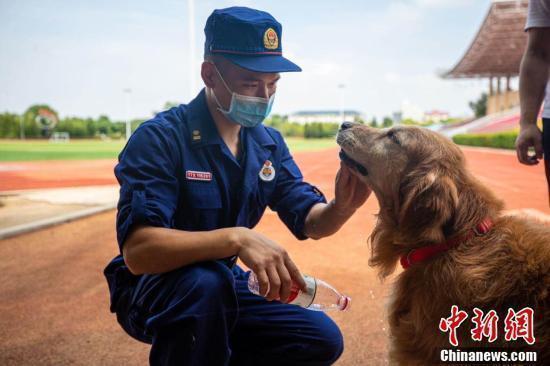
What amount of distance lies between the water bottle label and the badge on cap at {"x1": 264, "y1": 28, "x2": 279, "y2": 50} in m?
1.21

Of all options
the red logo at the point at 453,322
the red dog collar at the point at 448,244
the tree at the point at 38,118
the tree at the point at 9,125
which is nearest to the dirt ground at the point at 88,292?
the red dog collar at the point at 448,244

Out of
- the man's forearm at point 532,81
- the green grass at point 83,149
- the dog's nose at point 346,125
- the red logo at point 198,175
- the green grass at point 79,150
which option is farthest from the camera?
the green grass at point 79,150

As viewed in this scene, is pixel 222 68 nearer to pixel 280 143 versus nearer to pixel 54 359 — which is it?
pixel 280 143

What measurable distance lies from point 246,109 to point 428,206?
1.04 meters

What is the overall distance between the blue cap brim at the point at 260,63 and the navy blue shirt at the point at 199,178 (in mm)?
319

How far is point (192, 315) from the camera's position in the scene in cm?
183

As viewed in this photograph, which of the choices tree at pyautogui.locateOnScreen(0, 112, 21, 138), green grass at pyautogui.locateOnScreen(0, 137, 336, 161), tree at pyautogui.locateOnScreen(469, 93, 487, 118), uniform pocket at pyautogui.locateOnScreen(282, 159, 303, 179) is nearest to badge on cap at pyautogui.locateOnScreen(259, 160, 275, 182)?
uniform pocket at pyautogui.locateOnScreen(282, 159, 303, 179)

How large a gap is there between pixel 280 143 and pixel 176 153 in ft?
2.53

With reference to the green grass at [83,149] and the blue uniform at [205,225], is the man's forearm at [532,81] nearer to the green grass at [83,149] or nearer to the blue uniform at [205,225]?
the blue uniform at [205,225]

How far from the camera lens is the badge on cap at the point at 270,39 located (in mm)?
2275

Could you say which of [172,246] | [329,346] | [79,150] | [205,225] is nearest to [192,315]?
[172,246]

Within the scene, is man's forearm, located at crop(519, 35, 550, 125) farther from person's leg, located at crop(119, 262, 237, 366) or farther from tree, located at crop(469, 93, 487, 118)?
tree, located at crop(469, 93, 487, 118)

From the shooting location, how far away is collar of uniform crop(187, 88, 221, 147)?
2.20 m

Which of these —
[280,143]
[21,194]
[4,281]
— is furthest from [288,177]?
[21,194]
